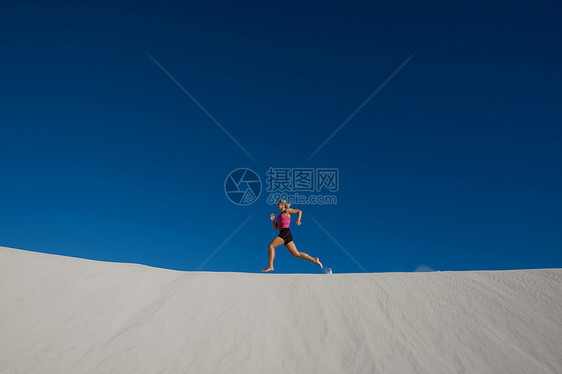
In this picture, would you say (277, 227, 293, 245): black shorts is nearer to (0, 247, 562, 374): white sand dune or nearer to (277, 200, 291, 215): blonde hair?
(277, 200, 291, 215): blonde hair

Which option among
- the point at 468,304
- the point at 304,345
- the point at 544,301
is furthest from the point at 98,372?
the point at 544,301

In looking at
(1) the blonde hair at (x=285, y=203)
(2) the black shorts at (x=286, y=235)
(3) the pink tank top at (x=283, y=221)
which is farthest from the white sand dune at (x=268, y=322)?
(1) the blonde hair at (x=285, y=203)

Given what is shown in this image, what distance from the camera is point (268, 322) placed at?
807cm

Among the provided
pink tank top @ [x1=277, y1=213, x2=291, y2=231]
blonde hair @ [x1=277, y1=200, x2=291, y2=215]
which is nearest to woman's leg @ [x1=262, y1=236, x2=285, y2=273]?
pink tank top @ [x1=277, y1=213, x2=291, y2=231]

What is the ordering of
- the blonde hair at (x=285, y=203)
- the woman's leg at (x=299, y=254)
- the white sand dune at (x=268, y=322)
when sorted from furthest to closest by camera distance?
1. the woman's leg at (x=299, y=254)
2. the blonde hair at (x=285, y=203)
3. the white sand dune at (x=268, y=322)

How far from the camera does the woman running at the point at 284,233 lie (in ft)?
30.0

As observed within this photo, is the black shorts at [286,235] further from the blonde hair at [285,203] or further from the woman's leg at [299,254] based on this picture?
the blonde hair at [285,203]

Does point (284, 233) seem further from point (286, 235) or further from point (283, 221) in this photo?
point (283, 221)

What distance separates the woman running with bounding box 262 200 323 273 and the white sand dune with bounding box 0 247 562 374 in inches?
42.3

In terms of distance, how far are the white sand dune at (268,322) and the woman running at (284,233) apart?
107cm

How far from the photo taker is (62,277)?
9.08 metres

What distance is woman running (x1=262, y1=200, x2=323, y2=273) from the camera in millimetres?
9156

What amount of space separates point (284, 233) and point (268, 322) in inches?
89.8

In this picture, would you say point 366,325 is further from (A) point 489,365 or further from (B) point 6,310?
(B) point 6,310
